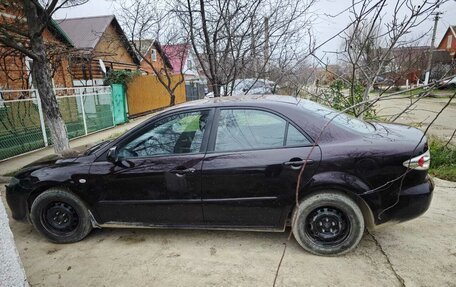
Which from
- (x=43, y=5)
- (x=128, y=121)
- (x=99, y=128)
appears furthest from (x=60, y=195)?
(x=128, y=121)

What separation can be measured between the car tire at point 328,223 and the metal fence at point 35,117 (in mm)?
7801

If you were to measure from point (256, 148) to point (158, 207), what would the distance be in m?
1.22

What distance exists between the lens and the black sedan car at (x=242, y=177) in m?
2.87

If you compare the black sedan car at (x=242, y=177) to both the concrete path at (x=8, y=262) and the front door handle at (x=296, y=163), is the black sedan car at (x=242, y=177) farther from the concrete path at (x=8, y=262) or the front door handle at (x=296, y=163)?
the concrete path at (x=8, y=262)

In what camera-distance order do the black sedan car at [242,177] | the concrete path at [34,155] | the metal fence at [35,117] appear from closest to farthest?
the black sedan car at [242,177], the concrete path at [34,155], the metal fence at [35,117]

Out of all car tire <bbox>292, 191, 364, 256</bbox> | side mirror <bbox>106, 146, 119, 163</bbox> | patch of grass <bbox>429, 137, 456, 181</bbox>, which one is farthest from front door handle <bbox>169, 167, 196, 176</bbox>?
patch of grass <bbox>429, 137, 456, 181</bbox>

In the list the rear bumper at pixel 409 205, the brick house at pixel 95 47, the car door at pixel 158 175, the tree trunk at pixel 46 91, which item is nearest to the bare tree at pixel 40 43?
the tree trunk at pixel 46 91

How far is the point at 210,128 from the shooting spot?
321cm

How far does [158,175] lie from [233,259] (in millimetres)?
1137

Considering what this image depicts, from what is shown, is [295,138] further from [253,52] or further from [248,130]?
[253,52]

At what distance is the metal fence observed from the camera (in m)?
7.79

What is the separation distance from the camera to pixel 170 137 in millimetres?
3355

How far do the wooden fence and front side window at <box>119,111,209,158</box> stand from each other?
11.8m

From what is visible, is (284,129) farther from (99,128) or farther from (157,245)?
(99,128)
